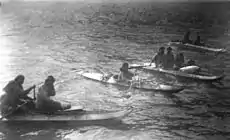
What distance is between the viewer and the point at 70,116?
14539 mm

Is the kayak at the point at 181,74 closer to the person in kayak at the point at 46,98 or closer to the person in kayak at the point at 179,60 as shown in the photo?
the person in kayak at the point at 179,60

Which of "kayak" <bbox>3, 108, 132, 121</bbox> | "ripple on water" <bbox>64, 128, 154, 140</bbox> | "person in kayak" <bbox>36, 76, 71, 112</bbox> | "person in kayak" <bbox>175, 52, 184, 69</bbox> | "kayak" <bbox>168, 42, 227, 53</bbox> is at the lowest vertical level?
"ripple on water" <bbox>64, 128, 154, 140</bbox>

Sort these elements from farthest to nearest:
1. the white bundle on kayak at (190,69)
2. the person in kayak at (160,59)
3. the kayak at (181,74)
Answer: the person in kayak at (160,59) < the white bundle on kayak at (190,69) < the kayak at (181,74)

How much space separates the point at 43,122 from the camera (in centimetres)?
1459

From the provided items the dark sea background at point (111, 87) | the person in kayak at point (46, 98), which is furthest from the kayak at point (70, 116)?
the dark sea background at point (111, 87)

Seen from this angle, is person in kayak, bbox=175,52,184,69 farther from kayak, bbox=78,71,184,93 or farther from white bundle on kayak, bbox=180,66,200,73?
kayak, bbox=78,71,184,93

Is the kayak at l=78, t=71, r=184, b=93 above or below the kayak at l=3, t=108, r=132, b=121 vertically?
above

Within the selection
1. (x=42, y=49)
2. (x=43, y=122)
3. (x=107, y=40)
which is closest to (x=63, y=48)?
(x=42, y=49)

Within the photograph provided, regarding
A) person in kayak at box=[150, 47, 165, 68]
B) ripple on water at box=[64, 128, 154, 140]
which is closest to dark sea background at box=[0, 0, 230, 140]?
ripple on water at box=[64, 128, 154, 140]

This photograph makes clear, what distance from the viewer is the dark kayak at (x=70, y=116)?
47.0ft

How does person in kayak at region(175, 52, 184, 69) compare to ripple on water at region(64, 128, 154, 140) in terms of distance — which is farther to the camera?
person in kayak at region(175, 52, 184, 69)

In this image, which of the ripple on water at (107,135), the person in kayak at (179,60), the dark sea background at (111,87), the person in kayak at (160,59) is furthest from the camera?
the person in kayak at (179,60)

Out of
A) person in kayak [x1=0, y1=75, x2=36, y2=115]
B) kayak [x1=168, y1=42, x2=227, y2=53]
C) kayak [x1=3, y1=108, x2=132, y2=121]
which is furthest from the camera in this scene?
kayak [x1=168, y1=42, x2=227, y2=53]

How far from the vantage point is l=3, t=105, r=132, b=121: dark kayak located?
14.3m
